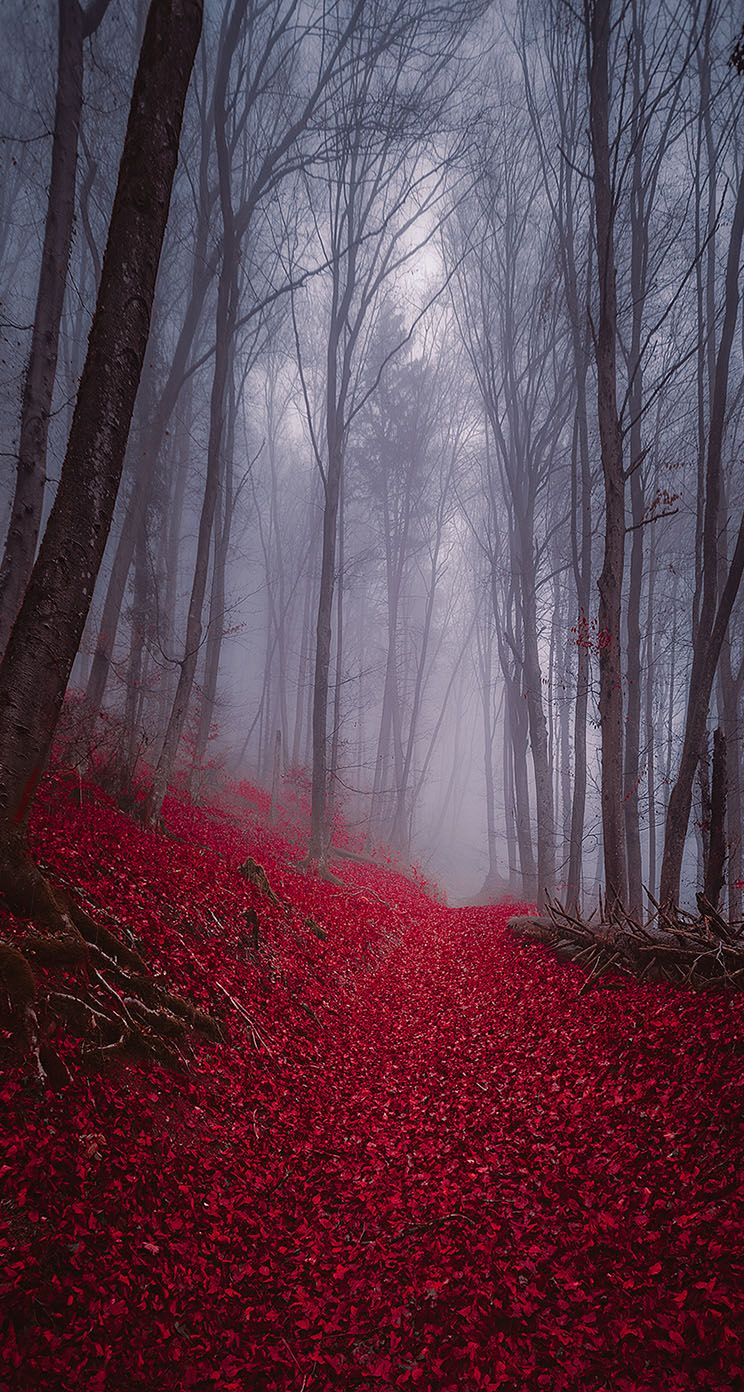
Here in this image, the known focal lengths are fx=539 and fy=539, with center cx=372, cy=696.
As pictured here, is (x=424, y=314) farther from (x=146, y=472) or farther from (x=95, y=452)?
(x=95, y=452)

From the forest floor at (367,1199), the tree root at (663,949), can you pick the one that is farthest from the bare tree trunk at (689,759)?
the forest floor at (367,1199)

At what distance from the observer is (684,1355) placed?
186 centimetres

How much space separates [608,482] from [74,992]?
7813mm

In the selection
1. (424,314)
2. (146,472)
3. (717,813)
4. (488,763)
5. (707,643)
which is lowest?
(717,813)

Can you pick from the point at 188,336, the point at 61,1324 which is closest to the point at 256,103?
the point at 188,336

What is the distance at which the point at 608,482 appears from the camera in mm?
7172

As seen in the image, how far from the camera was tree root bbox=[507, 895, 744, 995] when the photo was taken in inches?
163

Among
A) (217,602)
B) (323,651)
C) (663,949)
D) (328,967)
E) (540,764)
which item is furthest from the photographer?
(217,602)

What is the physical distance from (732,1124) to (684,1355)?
1.18 meters

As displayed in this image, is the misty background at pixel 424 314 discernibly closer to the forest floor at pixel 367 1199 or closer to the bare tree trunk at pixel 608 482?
the bare tree trunk at pixel 608 482

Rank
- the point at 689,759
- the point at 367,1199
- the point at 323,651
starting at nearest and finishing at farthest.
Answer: the point at 367,1199 → the point at 689,759 → the point at 323,651

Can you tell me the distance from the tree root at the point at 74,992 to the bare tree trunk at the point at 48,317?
448 centimetres

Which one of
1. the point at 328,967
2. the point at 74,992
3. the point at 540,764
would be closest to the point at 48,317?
the point at 74,992

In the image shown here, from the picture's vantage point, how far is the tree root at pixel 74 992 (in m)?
2.74
